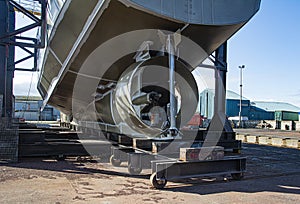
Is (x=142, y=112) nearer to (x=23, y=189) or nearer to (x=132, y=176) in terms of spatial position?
(x=132, y=176)

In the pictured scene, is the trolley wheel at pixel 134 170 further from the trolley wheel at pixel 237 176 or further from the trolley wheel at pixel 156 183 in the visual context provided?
the trolley wheel at pixel 237 176

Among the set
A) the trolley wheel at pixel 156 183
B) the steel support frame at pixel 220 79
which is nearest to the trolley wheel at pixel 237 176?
the trolley wheel at pixel 156 183

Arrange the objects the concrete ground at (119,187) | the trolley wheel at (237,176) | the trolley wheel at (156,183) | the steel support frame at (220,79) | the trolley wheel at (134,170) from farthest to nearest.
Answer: the steel support frame at (220,79) < the trolley wheel at (134,170) < the trolley wheel at (237,176) < the trolley wheel at (156,183) < the concrete ground at (119,187)

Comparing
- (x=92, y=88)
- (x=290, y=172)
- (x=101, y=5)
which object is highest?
(x=101, y=5)

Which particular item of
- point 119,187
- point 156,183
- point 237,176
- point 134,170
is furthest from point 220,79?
point 119,187

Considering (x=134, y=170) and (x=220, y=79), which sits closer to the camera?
(x=134, y=170)

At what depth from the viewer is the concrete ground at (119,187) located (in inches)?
134

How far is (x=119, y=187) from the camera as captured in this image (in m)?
3.92

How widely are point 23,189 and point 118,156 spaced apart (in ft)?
7.03

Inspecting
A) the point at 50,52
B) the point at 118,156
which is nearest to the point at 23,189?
the point at 118,156

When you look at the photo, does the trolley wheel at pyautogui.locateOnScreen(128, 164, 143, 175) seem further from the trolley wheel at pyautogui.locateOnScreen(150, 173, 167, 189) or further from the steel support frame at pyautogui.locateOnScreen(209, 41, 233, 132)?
the steel support frame at pyautogui.locateOnScreen(209, 41, 233, 132)

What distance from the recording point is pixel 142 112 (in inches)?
197

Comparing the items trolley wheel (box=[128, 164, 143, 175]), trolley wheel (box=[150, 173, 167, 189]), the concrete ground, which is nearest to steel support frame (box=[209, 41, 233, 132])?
the concrete ground

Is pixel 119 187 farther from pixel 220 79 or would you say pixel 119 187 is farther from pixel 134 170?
pixel 220 79
